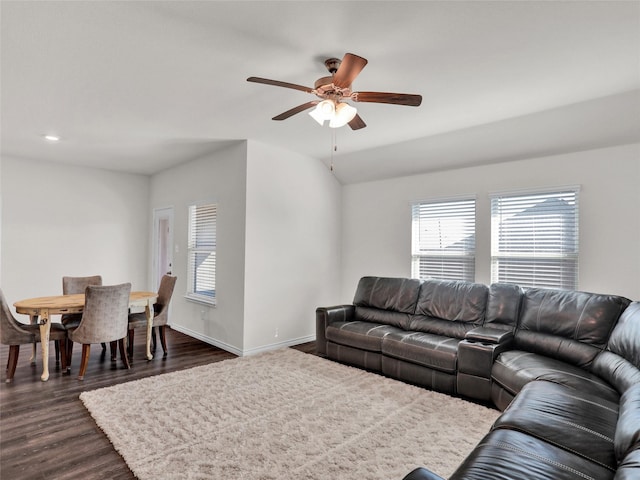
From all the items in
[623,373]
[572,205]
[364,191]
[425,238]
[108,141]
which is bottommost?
[623,373]

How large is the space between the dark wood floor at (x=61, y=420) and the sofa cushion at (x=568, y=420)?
7.60 feet

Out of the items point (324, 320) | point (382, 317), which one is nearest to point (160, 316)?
point (324, 320)

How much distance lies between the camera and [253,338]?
4.68m

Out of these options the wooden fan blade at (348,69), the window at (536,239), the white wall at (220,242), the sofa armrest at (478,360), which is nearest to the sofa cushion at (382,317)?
the sofa armrest at (478,360)

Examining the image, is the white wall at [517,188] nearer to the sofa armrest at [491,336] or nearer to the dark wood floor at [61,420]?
the sofa armrest at [491,336]

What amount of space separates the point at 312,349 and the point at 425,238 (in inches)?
86.8

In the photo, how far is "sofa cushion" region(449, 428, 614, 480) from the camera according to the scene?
150cm

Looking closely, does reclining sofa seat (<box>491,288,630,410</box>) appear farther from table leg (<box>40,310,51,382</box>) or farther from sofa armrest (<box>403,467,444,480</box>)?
table leg (<box>40,310,51,382</box>)

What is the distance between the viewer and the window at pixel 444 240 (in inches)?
182

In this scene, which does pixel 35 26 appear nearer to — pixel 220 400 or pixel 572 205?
pixel 220 400

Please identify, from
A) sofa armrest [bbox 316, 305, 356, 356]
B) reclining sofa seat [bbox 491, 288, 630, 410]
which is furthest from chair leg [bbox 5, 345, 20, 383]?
reclining sofa seat [bbox 491, 288, 630, 410]

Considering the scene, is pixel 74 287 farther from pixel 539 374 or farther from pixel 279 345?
pixel 539 374

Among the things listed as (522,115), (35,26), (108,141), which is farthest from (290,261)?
(35,26)

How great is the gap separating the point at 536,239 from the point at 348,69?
10.1ft
